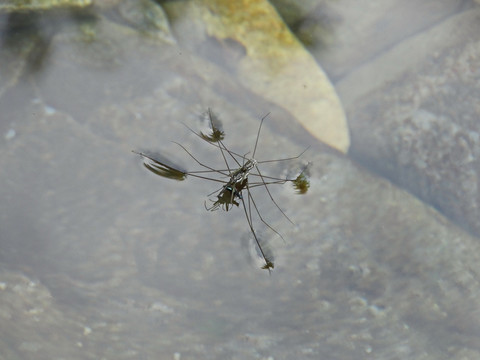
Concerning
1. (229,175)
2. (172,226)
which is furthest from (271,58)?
(172,226)

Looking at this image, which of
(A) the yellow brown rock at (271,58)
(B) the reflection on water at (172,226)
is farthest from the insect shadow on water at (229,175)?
(A) the yellow brown rock at (271,58)

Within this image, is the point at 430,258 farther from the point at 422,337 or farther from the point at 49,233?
the point at 49,233

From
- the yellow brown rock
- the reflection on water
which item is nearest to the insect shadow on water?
the reflection on water

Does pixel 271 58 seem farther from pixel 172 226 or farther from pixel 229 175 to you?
pixel 172 226

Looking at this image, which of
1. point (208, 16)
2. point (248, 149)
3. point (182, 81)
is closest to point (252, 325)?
point (248, 149)

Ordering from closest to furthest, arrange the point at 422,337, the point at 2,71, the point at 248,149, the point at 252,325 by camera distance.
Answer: the point at 2,71 < the point at 248,149 < the point at 252,325 < the point at 422,337

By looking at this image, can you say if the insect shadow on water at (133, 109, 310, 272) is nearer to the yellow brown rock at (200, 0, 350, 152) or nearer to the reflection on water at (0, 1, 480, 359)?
the reflection on water at (0, 1, 480, 359)
